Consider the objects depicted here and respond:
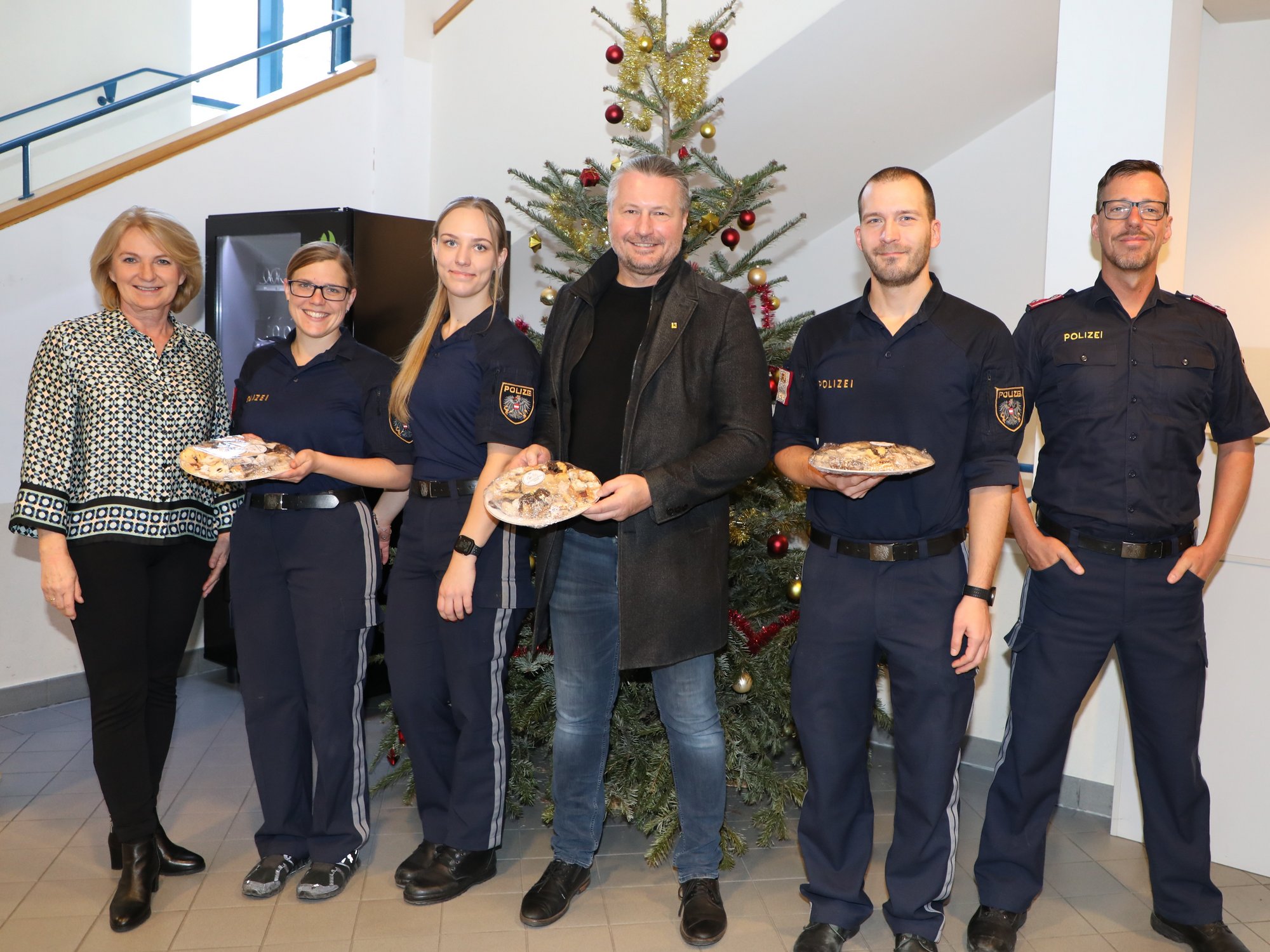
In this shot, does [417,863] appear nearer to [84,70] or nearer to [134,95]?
[134,95]

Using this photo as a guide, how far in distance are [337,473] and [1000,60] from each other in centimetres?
328

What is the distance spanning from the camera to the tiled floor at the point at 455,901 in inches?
92.2

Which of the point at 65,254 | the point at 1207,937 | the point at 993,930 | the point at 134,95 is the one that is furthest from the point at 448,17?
the point at 1207,937

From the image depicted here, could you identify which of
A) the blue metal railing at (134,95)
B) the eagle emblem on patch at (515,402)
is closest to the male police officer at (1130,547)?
the eagle emblem on patch at (515,402)

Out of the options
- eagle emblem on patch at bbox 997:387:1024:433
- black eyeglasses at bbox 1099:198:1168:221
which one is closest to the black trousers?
eagle emblem on patch at bbox 997:387:1024:433

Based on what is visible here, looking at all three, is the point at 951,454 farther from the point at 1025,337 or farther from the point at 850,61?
the point at 850,61

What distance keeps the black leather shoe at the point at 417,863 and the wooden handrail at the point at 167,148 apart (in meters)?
2.87

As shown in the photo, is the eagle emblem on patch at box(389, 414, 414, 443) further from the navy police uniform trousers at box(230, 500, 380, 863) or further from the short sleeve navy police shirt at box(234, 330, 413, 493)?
the navy police uniform trousers at box(230, 500, 380, 863)

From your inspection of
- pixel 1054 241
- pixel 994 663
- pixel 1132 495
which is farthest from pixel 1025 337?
pixel 994 663

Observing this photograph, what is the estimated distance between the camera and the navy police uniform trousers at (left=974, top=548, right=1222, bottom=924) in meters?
2.25

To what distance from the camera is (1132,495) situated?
2.25 meters

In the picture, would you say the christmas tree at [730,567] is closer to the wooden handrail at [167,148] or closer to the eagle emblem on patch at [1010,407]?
the eagle emblem on patch at [1010,407]

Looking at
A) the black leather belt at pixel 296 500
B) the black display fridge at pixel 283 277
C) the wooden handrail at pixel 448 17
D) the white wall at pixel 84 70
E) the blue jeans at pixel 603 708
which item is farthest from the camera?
the white wall at pixel 84 70

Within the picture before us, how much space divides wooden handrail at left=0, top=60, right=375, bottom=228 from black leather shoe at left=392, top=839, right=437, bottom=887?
287cm
